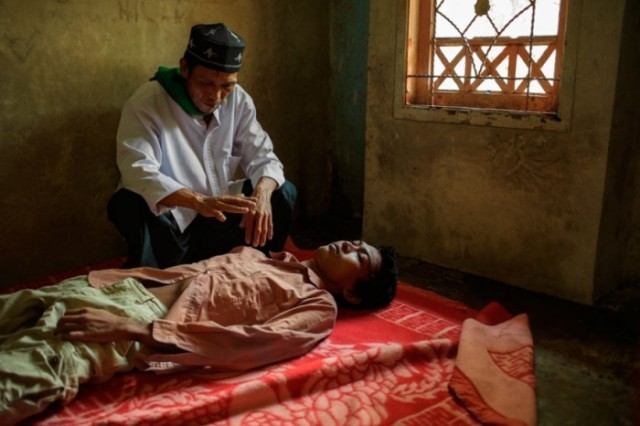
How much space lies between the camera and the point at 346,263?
8.98ft

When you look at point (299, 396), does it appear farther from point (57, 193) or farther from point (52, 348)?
point (57, 193)

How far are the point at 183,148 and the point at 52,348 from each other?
1.63 metres

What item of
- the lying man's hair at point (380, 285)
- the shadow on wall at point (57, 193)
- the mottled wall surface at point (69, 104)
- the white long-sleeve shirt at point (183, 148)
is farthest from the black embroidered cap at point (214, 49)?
the lying man's hair at point (380, 285)

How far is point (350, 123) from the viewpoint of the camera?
5047 mm

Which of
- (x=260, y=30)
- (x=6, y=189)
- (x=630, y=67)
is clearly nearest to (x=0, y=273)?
(x=6, y=189)

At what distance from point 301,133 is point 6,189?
7.49 feet

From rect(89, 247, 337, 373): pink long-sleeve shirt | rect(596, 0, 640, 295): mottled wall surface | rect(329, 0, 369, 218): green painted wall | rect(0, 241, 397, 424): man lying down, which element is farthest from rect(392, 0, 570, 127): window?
rect(89, 247, 337, 373): pink long-sleeve shirt

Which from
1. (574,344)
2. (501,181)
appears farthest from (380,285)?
(501,181)

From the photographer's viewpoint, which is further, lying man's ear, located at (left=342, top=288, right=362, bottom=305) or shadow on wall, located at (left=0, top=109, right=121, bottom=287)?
shadow on wall, located at (left=0, top=109, right=121, bottom=287)

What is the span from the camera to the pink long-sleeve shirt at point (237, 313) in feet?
7.14

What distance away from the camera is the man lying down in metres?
1.94

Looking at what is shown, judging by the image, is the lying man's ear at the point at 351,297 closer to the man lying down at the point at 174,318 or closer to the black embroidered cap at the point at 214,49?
the man lying down at the point at 174,318

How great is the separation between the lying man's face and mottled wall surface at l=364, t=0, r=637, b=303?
1.22 meters

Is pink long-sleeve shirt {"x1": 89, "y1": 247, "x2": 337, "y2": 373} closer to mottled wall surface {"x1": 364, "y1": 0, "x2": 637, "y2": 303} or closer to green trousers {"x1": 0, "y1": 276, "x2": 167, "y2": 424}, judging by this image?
green trousers {"x1": 0, "y1": 276, "x2": 167, "y2": 424}
